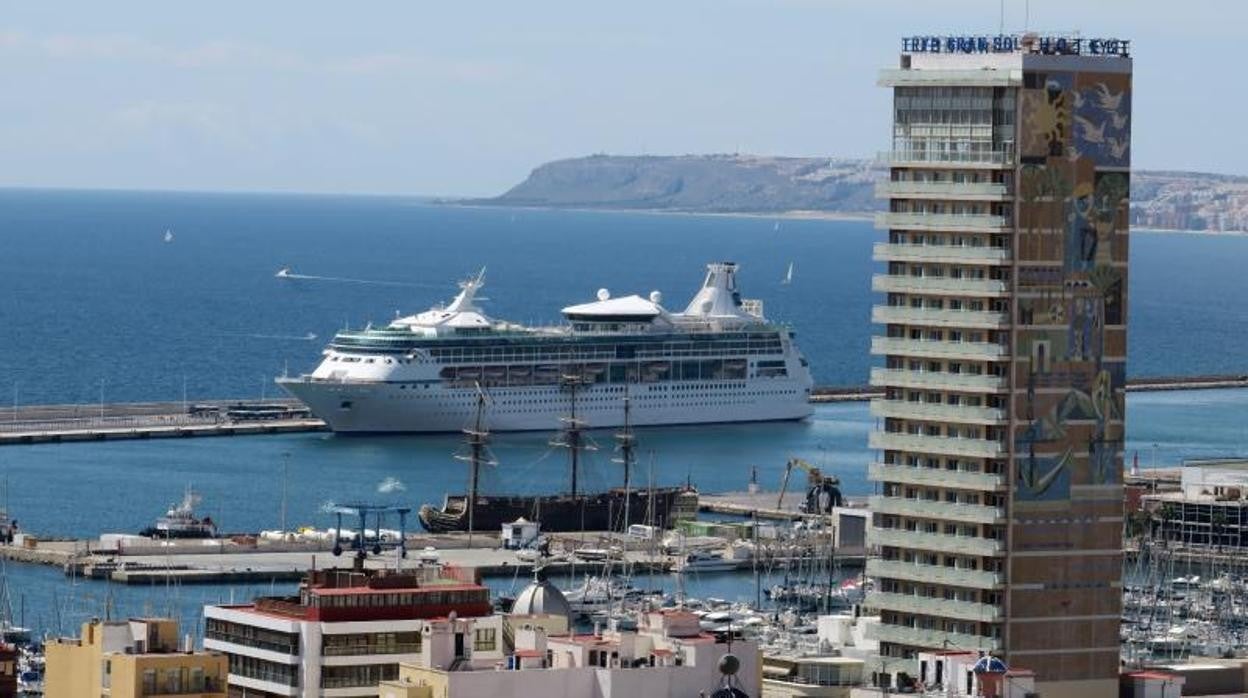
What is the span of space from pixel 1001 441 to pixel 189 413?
89189mm

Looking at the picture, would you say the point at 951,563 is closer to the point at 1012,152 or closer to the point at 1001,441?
the point at 1001,441

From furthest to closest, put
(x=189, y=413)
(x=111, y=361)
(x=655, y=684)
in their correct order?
(x=111, y=361) < (x=189, y=413) < (x=655, y=684)

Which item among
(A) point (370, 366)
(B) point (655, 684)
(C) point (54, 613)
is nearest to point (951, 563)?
(B) point (655, 684)

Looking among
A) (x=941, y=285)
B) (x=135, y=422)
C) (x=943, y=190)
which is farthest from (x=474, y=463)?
(x=943, y=190)

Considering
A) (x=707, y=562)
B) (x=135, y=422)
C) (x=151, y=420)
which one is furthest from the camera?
(x=151, y=420)

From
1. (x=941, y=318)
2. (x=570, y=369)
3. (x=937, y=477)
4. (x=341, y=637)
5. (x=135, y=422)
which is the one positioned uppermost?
(x=941, y=318)

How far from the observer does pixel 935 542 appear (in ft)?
236

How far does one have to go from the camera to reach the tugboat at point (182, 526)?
367 ft

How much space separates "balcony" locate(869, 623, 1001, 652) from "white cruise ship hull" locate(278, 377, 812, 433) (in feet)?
272

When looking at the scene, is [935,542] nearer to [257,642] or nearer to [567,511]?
[257,642]

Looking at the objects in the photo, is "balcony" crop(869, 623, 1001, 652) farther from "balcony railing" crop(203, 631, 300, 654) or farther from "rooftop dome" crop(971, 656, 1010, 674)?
"balcony railing" crop(203, 631, 300, 654)

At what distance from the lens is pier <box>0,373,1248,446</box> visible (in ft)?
483

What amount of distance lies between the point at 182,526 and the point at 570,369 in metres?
50.8

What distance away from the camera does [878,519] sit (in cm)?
7356
